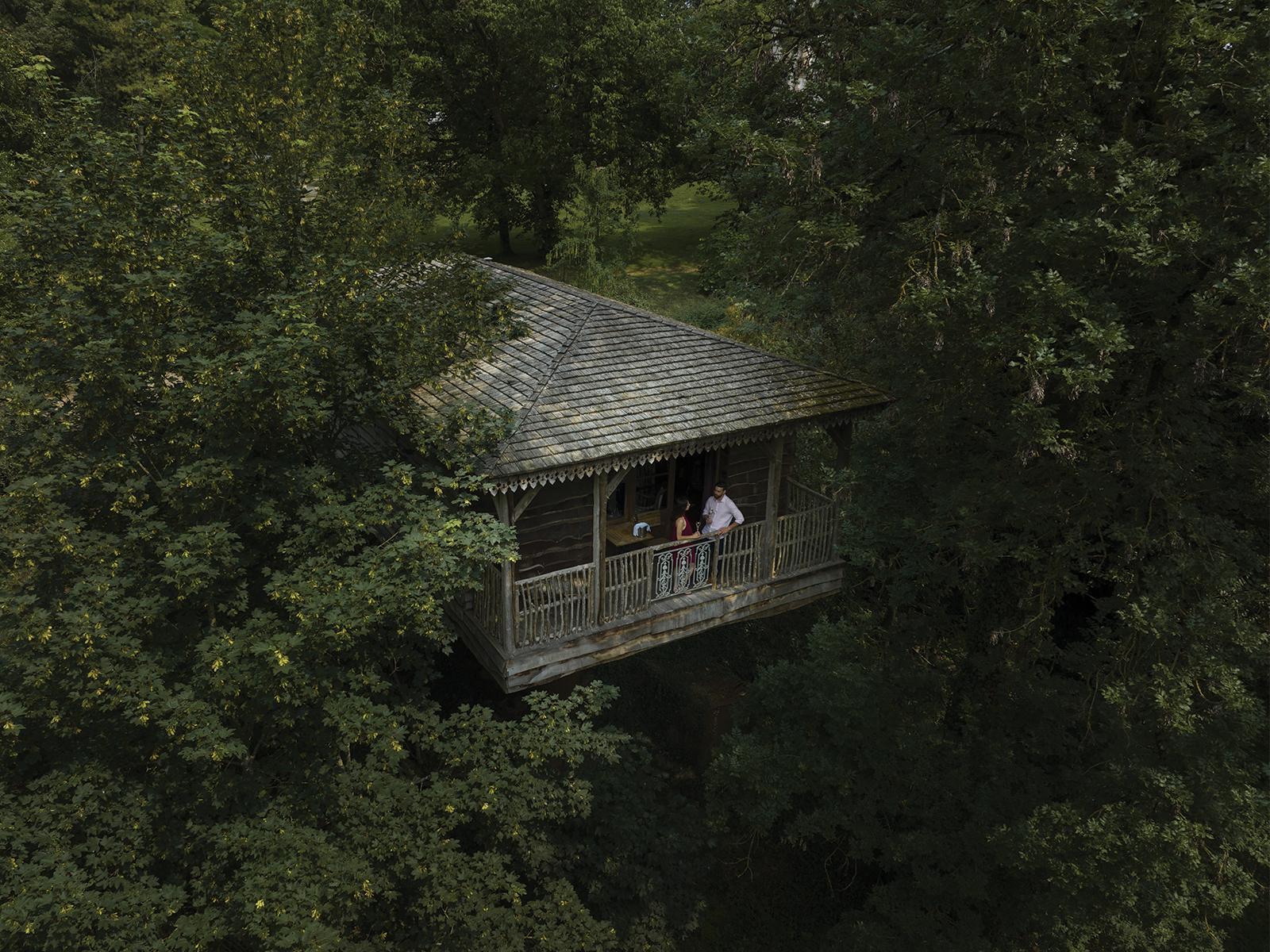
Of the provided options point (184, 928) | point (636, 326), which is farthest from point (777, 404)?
point (184, 928)

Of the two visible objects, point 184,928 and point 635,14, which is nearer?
point 184,928

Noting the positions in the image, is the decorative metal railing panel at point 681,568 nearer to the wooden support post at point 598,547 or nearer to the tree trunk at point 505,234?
the wooden support post at point 598,547

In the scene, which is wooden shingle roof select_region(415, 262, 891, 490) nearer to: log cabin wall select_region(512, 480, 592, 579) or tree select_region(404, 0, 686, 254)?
log cabin wall select_region(512, 480, 592, 579)

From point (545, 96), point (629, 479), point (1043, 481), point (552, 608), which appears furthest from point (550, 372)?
point (545, 96)

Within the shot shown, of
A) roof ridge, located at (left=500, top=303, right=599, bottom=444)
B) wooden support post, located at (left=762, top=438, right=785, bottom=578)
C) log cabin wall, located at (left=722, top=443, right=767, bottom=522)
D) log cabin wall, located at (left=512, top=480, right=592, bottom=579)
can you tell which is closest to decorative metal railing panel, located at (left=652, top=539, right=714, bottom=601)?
wooden support post, located at (left=762, top=438, right=785, bottom=578)

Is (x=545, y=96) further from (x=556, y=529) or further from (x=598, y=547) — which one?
(x=598, y=547)

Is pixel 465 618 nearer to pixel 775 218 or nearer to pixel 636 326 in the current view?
pixel 636 326

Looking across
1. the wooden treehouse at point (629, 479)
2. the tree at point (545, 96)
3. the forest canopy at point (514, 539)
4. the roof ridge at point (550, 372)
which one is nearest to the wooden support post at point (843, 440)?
the wooden treehouse at point (629, 479)
